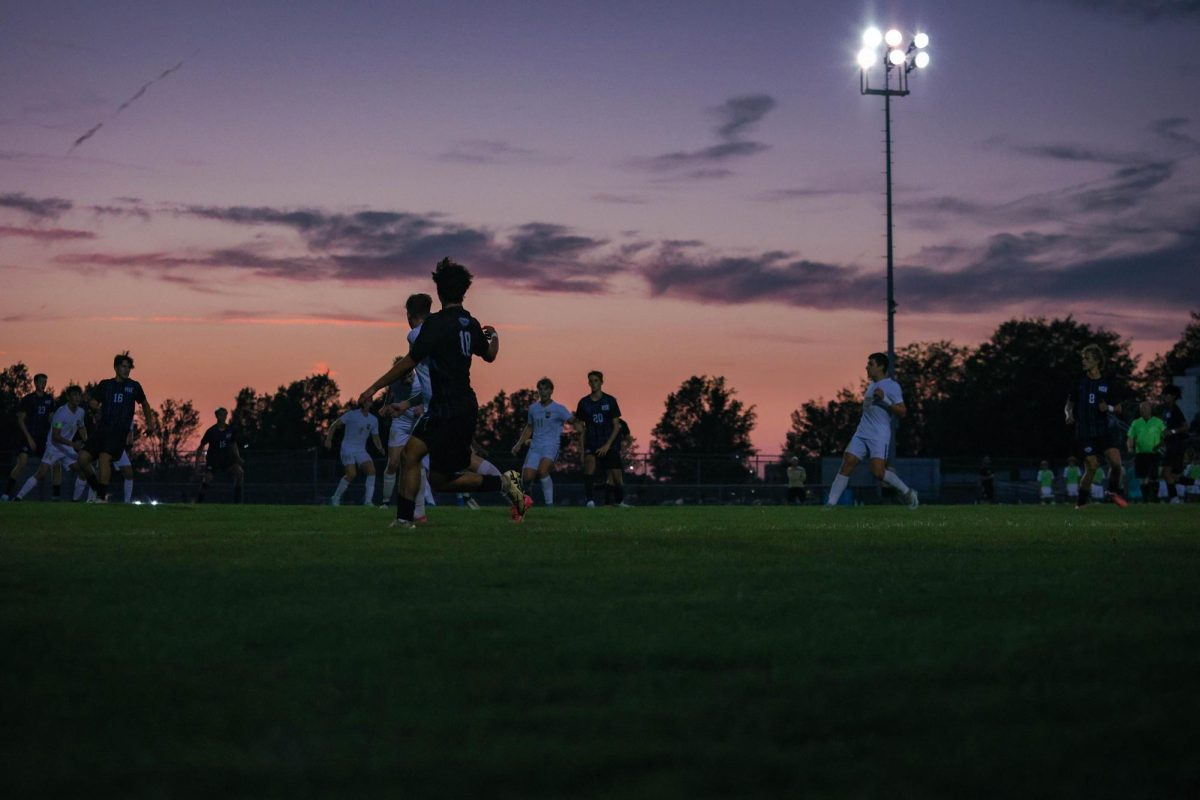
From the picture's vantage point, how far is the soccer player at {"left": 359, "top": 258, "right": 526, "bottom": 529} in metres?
12.1

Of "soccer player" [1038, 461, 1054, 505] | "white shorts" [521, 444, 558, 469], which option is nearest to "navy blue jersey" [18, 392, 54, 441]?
"white shorts" [521, 444, 558, 469]

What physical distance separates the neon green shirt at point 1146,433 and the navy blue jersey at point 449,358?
59.0ft

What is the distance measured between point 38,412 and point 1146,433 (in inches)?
851

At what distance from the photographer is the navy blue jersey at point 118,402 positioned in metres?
21.3

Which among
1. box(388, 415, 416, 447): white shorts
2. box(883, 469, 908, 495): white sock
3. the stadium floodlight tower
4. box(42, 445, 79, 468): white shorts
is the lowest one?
box(883, 469, 908, 495): white sock

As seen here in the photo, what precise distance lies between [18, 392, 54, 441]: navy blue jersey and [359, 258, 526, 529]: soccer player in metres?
17.5

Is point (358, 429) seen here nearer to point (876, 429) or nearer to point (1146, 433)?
point (876, 429)

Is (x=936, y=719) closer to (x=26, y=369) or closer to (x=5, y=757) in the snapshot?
(x=5, y=757)

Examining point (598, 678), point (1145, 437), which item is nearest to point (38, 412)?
point (1145, 437)

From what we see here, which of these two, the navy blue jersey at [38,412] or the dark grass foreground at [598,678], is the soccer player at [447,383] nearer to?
the dark grass foreground at [598,678]

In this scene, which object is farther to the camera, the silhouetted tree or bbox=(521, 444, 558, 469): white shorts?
the silhouetted tree

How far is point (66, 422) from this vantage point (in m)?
25.9

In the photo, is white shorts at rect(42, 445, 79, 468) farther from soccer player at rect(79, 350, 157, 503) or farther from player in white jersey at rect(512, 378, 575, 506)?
player in white jersey at rect(512, 378, 575, 506)

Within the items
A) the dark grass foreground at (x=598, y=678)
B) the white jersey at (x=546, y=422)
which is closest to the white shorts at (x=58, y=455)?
the white jersey at (x=546, y=422)
